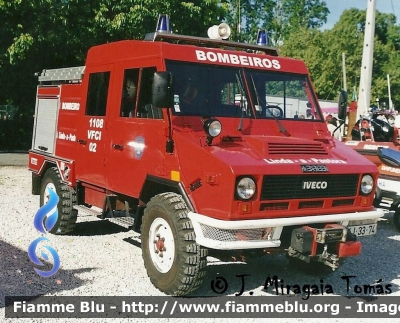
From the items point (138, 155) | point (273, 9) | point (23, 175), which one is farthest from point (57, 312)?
point (273, 9)

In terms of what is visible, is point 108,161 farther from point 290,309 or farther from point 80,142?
point 290,309

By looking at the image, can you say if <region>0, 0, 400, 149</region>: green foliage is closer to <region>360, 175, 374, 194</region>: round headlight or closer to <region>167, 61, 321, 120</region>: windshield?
<region>167, 61, 321, 120</region>: windshield

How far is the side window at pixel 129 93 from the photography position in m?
6.52

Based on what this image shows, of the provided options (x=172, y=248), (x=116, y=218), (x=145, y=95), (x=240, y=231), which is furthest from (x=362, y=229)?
(x=116, y=218)

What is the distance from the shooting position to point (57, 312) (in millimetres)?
5215

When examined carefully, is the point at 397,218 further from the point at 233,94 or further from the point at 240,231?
the point at 240,231

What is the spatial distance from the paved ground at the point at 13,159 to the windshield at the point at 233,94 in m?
13.0

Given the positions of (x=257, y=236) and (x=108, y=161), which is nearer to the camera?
(x=257, y=236)

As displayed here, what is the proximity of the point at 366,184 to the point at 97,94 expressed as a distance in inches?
138

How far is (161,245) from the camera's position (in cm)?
575

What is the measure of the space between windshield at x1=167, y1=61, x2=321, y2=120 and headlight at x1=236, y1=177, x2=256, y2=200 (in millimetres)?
1182

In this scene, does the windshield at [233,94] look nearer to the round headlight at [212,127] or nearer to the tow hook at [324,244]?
the round headlight at [212,127]

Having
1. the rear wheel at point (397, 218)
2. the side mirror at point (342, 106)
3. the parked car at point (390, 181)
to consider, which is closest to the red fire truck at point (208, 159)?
the side mirror at point (342, 106)

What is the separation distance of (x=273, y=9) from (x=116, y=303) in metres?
54.6
